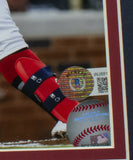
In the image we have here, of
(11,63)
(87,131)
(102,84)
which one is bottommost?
(87,131)

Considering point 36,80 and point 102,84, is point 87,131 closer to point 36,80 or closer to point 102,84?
point 102,84

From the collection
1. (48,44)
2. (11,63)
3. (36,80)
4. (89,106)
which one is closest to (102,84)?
(89,106)

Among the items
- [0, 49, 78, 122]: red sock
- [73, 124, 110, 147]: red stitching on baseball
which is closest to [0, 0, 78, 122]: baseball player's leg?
[0, 49, 78, 122]: red sock

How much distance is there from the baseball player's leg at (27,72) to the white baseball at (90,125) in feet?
0.24

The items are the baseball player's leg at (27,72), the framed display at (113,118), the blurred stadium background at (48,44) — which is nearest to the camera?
the framed display at (113,118)

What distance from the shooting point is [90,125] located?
294 centimetres

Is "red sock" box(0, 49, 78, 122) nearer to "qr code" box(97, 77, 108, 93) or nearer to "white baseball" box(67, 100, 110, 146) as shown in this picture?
"white baseball" box(67, 100, 110, 146)

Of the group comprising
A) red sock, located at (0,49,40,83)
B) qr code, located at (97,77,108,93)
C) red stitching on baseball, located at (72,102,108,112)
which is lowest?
red stitching on baseball, located at (72,102,108,112)

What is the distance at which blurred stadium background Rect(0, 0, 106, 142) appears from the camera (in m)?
3.12

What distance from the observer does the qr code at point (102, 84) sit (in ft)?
9.65

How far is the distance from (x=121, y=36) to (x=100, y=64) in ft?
0.93

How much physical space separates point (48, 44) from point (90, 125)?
2227 millimetres

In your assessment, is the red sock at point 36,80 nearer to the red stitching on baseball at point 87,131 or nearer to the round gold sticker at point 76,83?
the round gold sticker at point 76,83

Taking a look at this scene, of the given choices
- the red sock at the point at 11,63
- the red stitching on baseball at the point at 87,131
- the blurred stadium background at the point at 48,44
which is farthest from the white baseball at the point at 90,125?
the red sock at the point at 11,63
